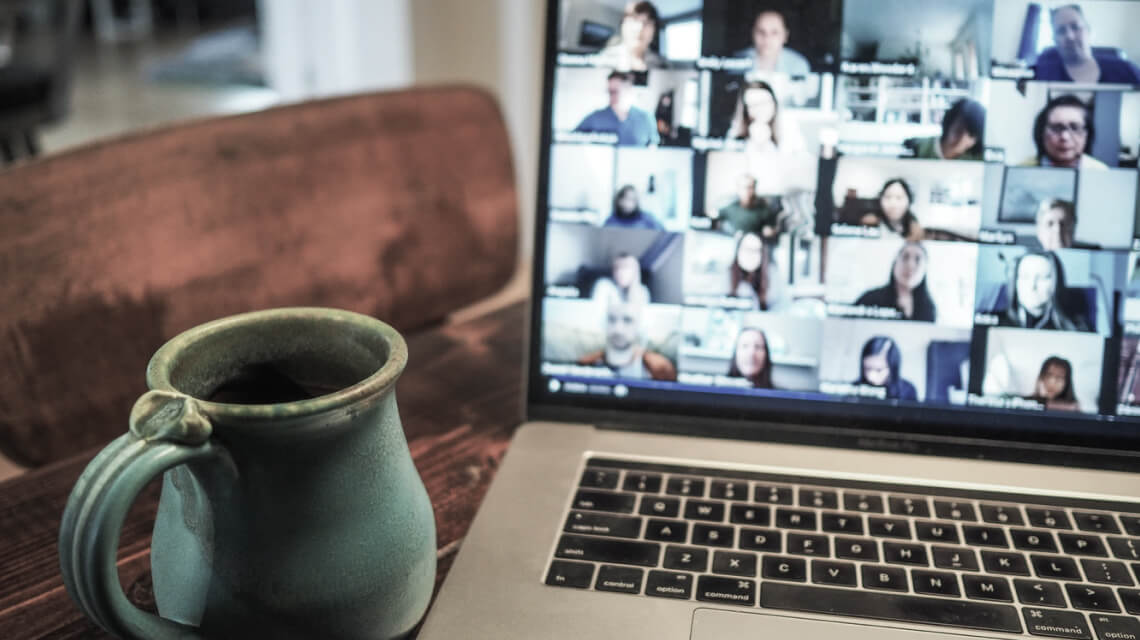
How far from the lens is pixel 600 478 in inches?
20.3

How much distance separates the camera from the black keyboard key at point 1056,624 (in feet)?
1.31

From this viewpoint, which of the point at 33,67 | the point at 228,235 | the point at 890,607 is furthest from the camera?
the point at 33,67

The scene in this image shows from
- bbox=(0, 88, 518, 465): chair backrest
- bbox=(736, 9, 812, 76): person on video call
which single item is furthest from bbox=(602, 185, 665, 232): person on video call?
bbox=(0, 88, 518, 465): chair backrest

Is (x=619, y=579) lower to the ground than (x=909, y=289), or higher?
lower

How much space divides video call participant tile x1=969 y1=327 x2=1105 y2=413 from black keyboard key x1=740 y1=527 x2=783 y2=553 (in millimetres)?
155

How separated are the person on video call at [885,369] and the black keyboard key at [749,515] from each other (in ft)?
0.36

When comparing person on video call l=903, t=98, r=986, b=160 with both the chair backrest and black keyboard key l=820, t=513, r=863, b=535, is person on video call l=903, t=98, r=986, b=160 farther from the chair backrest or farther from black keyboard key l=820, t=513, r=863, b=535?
the chair backrest

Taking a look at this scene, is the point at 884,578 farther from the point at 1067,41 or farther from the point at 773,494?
the point at 1067,41

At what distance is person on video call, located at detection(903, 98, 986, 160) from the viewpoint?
1.71ft

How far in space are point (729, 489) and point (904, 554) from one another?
0.31 ft

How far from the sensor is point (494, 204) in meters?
1.08

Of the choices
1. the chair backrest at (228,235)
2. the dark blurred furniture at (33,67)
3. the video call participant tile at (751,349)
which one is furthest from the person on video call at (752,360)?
the dark blurred furniture at (33,67)

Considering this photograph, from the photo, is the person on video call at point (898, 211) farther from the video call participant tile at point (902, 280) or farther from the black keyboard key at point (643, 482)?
the black keyboard key at point (643, 482)

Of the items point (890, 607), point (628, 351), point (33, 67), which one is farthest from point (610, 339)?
point (33, 67)
